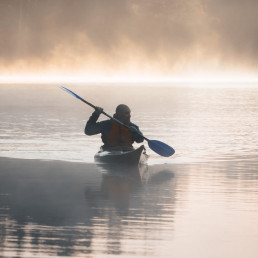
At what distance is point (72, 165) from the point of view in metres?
19.6

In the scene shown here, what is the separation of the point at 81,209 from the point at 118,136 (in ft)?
19.6

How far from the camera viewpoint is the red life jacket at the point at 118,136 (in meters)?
19.1

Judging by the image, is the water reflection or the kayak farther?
the kayak

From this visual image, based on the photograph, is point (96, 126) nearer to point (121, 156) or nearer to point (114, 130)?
point (114, 130)

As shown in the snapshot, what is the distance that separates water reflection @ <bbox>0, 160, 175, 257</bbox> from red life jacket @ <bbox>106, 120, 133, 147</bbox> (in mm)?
630

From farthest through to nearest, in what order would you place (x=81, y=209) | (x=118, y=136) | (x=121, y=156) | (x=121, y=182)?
(x=118, y=136), (x=121, y=156), (x=121, y=182), (x=81, y=209)

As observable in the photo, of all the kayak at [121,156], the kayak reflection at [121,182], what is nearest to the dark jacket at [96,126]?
the kayak at [121,156]

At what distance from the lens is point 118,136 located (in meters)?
19.2

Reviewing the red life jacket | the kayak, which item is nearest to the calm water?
the kayak

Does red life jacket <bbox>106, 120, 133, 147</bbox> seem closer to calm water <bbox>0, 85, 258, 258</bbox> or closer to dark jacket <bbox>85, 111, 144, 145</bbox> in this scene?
dark jacket <bbox>85, 111, 144, 145</bbox>

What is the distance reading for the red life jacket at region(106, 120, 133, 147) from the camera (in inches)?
751

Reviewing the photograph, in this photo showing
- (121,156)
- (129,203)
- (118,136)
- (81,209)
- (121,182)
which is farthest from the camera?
(118,136)

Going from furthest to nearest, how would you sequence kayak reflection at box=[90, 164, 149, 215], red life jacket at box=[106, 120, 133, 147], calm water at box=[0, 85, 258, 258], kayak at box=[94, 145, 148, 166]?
red life jacket at box=[106, 120, 133, 147]
kayak at box=[94, 145, 148, 166]
kayak reflection at box=[90, 164, 149, 215]
calm water at box=[0, 85, 258, 258]

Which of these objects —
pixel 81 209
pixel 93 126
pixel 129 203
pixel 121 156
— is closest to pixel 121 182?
pixel 121 156
